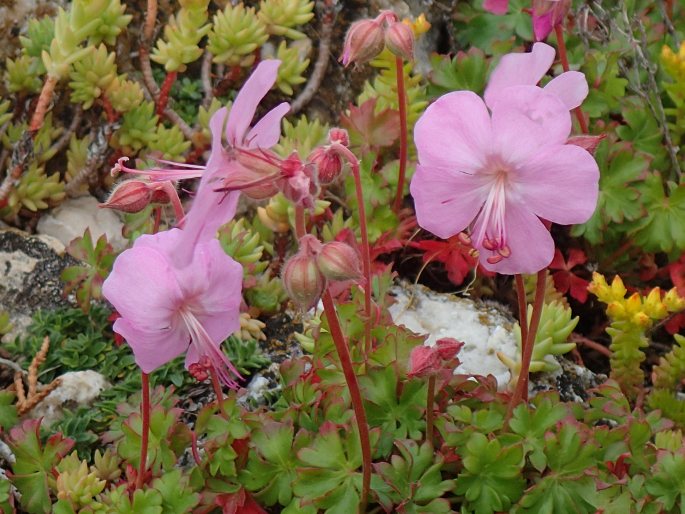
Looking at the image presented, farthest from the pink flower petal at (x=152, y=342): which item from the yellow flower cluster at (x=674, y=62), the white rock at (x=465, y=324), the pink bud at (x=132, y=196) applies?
the yellow flower cluster at (x=674, y=62)

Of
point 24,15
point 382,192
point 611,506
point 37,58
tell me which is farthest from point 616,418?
point 24,15

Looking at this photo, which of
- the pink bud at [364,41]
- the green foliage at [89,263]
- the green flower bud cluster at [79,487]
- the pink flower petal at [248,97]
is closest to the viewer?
the pink flower petal at [248,97]

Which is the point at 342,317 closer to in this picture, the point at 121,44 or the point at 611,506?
the point at 611,506

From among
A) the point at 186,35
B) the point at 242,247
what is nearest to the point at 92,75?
the point at 186,35

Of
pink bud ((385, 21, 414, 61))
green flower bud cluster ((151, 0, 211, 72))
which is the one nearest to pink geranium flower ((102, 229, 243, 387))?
pink bud ((385, 21, 414, 61))

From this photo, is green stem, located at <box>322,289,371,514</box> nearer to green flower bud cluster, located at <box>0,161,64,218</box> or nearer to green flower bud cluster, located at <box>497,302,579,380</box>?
green flower bud cluster, located at <box>497,302,579,380</box>

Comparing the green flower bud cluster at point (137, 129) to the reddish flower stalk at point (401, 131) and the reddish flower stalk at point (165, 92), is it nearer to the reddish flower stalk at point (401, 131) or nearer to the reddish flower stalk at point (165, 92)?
the reddish flower stalk at point (165, 92)

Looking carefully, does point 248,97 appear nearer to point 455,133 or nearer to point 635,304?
point 455,133
